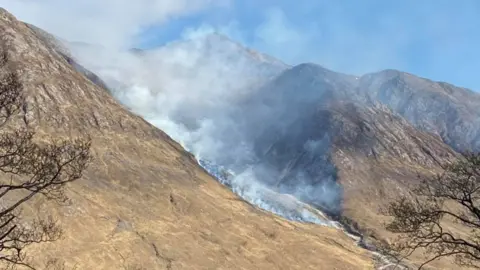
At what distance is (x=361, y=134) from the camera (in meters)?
195

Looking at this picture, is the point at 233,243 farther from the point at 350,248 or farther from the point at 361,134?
the point at 361,134

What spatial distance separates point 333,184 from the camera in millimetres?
167875

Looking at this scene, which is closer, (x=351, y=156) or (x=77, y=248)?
(x=77, y=248)

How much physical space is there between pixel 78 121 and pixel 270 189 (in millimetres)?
73521

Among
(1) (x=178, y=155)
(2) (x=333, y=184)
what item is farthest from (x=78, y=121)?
(2) (x=333, y=184)

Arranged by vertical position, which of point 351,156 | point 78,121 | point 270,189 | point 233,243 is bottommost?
point 233,243

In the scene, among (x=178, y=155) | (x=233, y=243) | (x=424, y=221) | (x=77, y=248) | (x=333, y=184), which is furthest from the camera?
(x=333, y=184)

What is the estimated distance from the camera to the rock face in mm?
88812

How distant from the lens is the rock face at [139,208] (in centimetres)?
8881

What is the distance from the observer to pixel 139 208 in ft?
341

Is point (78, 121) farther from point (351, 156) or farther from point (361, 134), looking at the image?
point (361, 134)

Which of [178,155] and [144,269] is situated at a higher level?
[178,155]

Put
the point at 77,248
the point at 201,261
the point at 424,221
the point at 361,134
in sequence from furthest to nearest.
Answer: the point at 361,134 → the point at 201,261 → the point at 77,248 → the point at 424,221

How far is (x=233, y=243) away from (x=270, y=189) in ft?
240
